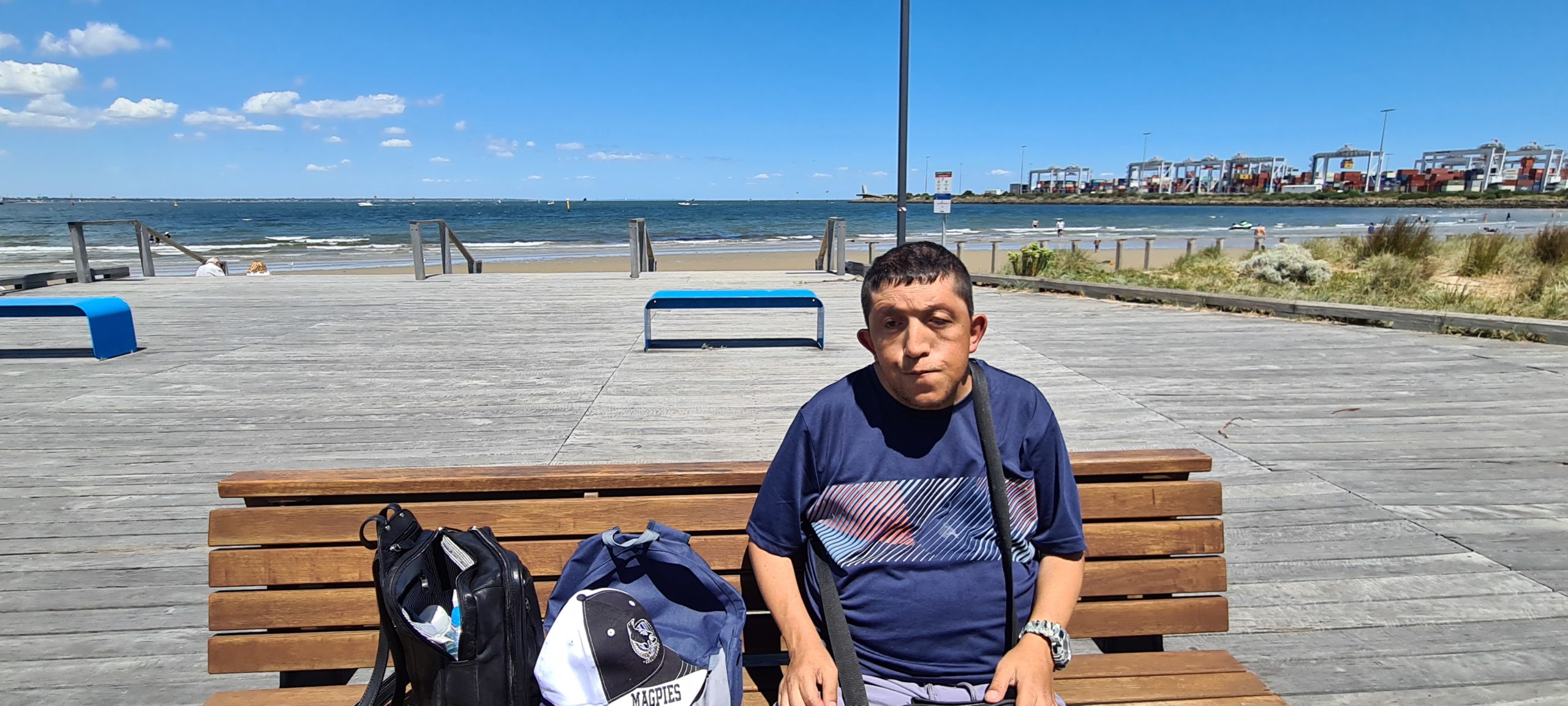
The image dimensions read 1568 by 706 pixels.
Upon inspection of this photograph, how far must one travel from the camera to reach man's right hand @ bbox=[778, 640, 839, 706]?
158 cm

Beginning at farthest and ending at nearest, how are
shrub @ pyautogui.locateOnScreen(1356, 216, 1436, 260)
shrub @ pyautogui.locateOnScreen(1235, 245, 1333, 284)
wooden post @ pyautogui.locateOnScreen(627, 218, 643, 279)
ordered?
wooden post @ pyautogui.locateOnScreen(627, 218, 643, 279), shrub @ pyautogui.locateOnScreen(1356, 216, 1436, 260), shrub @ pyautogui.locateOnScreen(1235, 245, 1333, 284)

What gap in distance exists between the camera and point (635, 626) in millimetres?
1604

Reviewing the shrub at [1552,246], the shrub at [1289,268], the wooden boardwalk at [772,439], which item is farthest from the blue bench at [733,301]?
the shrub at [1552,246]

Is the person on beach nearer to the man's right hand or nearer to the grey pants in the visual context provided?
the man's right hand

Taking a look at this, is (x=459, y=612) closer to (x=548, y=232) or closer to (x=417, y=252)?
(x=417, y=252)

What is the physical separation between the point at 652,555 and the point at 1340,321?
8.65 m

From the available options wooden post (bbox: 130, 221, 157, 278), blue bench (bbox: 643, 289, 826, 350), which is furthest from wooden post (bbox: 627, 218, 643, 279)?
wooden post (bbox: 130, 221, 157, 278)

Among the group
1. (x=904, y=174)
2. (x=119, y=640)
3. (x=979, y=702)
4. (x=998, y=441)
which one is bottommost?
(x=119, y=640)

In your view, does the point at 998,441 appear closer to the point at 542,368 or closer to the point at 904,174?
the point at 542,368

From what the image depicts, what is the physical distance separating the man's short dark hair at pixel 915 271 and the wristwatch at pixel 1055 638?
65cm

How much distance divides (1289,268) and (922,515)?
14014 mm

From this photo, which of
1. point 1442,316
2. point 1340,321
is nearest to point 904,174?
point 1340,321

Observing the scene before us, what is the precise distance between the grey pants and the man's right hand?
3.6 inches

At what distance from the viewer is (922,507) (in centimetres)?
167
